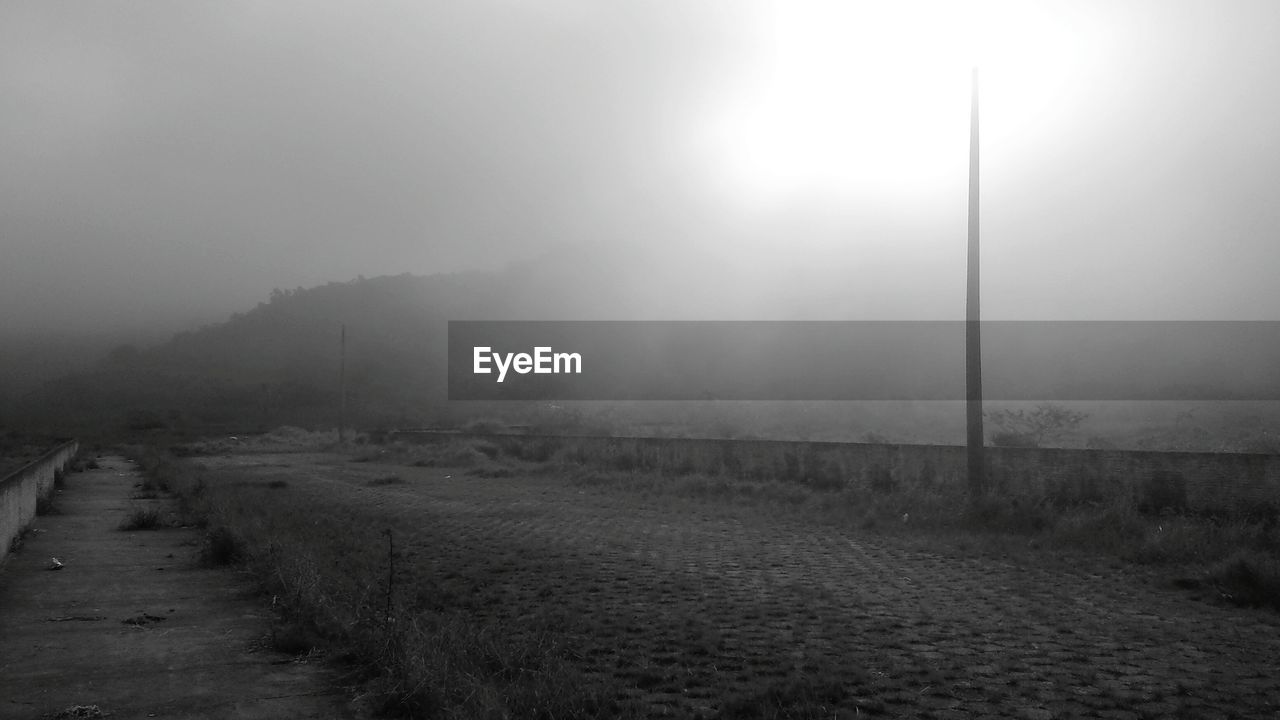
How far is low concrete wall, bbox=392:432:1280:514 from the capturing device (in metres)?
13.9

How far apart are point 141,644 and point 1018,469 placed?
14480 millimetres

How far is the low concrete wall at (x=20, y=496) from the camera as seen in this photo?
12719 mm

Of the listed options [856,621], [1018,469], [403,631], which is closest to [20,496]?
[403,631]

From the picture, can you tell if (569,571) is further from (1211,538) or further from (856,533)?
(1211,538)

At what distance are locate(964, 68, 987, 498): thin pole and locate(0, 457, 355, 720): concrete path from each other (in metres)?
11.4

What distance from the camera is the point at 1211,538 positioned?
40.3 feet

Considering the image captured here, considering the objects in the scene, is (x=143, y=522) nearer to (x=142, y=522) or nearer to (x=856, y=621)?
(x=142, y=522)

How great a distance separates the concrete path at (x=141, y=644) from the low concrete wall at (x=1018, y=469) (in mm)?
13205

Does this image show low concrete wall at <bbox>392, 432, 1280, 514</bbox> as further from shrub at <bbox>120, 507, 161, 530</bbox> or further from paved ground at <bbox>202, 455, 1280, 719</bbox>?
shrub at <bbox>120, 507, 161, 530</bbox>

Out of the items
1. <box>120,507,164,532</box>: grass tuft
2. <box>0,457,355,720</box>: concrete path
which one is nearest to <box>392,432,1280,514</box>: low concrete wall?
<box>0,457,355,720</box>: concrete path

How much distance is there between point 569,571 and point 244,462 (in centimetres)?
3258

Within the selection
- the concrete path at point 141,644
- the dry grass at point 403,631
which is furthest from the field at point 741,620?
the concrete path at point 141,644

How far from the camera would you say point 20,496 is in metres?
15.1

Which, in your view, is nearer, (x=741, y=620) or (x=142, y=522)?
(x=741, y=620)
